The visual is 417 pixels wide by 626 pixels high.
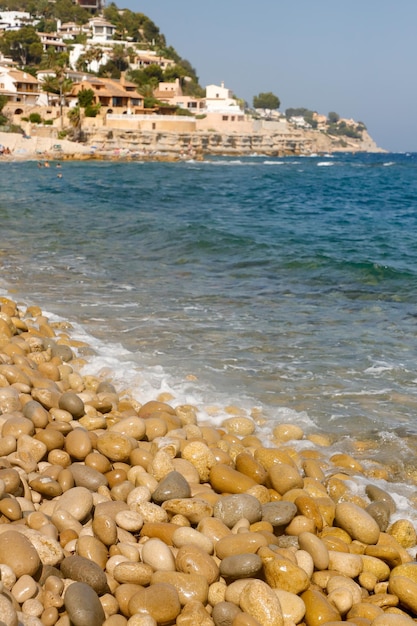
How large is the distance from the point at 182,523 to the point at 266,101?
193m

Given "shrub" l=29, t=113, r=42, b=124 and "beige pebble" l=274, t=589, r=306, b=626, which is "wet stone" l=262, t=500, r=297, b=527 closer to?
"beige pebble" l=274, t=589, r=306, b=626

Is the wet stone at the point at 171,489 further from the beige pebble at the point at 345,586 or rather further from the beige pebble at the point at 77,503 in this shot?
the beige pebble at the point at 345,586

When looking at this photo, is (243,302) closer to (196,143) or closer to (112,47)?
(196,143)

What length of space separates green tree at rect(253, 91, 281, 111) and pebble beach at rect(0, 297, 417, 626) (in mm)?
189735

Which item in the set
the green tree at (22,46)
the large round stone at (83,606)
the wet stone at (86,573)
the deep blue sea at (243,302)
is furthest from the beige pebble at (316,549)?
the green tree at (22,46)

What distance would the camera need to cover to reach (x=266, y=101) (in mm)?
187875

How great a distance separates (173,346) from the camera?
10055 mm

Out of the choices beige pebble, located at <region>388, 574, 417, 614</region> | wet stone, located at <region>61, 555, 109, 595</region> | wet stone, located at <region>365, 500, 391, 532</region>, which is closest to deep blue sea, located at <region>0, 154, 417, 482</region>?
wet stone, located at <region>365, 500, 391, 532</region>

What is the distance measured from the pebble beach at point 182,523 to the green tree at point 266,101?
189735mm

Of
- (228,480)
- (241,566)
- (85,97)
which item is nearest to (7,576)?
(241,566)

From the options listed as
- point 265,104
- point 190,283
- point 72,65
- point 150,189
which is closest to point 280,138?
point 72,65

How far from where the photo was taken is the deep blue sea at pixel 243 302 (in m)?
8.27

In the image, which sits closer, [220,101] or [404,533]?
[404,533]

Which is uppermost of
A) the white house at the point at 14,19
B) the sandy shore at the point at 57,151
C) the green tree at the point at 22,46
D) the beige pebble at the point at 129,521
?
the white house at the point at 14,19
